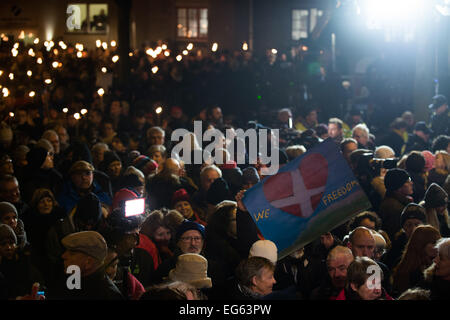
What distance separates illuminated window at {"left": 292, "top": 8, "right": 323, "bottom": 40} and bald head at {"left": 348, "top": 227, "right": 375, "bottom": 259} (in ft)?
89.1

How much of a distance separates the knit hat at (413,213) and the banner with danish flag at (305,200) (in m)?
0.95

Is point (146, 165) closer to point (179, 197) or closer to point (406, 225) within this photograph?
point (179, 197)

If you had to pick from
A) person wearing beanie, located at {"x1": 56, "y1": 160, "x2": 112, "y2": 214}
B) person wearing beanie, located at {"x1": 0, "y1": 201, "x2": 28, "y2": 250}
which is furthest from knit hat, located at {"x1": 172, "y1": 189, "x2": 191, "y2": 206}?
person wearing beanie, located at {"x1": 0, "y1": 201, "x2": 28, "y2": 250}

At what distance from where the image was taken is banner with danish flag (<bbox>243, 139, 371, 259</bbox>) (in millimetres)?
5887

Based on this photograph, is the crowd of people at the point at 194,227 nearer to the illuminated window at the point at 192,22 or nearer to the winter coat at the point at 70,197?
the winter coat at the point at 70,197

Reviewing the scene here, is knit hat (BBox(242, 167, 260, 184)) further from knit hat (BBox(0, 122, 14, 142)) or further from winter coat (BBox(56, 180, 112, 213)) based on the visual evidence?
knit hat (BBox(0, 122, 14, 142))

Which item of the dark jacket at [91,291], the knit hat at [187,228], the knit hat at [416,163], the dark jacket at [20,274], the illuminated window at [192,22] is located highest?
the illuminated window at [192,22]

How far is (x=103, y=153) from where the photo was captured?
10453 millimetres

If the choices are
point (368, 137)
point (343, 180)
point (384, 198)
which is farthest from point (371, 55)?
point (343, 180)

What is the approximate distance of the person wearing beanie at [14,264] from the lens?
5.83 m

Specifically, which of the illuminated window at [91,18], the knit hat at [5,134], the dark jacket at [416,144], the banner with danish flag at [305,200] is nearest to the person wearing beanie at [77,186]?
the banner with danish flag at [305,200]

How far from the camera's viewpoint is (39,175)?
896 cm

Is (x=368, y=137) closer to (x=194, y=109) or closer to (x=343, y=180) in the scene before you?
(x=343, y=180)

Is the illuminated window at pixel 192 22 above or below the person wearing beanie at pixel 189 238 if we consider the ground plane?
above
